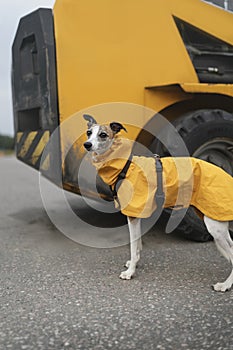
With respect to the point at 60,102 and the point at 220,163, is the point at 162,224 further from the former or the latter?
the point at 60,102

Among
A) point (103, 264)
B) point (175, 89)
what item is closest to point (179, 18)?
point (175, 89)

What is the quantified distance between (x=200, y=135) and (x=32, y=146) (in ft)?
5.34

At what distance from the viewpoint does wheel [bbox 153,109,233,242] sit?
3.55m

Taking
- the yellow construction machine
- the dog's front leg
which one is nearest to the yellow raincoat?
the dog's front leg

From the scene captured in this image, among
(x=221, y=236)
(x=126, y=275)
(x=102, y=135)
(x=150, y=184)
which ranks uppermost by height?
(x=102, y=135)

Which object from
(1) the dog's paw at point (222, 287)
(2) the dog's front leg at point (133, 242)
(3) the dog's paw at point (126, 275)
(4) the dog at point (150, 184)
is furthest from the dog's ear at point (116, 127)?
(1) the dog's paw at point (222, 287)

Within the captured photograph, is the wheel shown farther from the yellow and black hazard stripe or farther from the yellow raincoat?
the yellow and black hazard stripe

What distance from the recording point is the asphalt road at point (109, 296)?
2.11 metres

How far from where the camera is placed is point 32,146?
162 inches

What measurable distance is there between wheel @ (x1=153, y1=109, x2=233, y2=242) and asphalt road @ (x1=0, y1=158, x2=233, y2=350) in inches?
5.5

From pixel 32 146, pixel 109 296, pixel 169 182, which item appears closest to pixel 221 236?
pixel 169 182

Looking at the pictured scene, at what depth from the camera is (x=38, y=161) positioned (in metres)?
4.05

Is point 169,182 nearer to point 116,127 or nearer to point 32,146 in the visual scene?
point 116,127

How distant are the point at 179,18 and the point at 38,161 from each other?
Result: 184 centimetres
